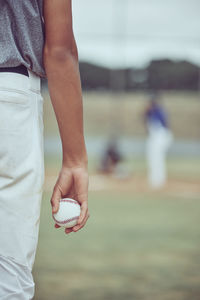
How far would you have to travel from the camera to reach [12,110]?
1453mm

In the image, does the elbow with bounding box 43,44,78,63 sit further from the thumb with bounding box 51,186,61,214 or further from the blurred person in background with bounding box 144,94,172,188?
the blurred person in background with bounding box 144,94,172,188

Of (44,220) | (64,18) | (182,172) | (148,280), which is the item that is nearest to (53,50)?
(64,18)

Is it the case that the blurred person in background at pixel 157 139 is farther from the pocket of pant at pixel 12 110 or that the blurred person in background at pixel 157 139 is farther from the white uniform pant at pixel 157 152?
the pocket of pant at pixel 12 110

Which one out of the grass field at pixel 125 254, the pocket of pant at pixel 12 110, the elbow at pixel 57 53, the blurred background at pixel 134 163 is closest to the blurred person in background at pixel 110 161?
the blurred background at pixel 134 163

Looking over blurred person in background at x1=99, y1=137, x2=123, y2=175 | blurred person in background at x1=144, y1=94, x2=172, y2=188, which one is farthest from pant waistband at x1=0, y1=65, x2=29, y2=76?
blurred person in background at x1=99, y1=137, x2=123, y2=175

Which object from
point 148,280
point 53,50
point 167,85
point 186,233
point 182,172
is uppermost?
point 53,50

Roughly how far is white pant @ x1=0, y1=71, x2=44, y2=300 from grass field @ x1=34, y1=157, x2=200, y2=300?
6.83 feet

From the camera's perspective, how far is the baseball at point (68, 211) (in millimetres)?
1673

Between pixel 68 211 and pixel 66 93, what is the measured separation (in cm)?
36

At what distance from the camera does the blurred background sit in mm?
4133

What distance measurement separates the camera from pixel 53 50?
156 cm

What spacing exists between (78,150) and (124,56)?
14.8m

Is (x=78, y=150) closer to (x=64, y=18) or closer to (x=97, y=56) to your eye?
(x=64, y=18)

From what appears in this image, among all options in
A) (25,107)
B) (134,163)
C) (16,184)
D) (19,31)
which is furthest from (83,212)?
(134,163)
